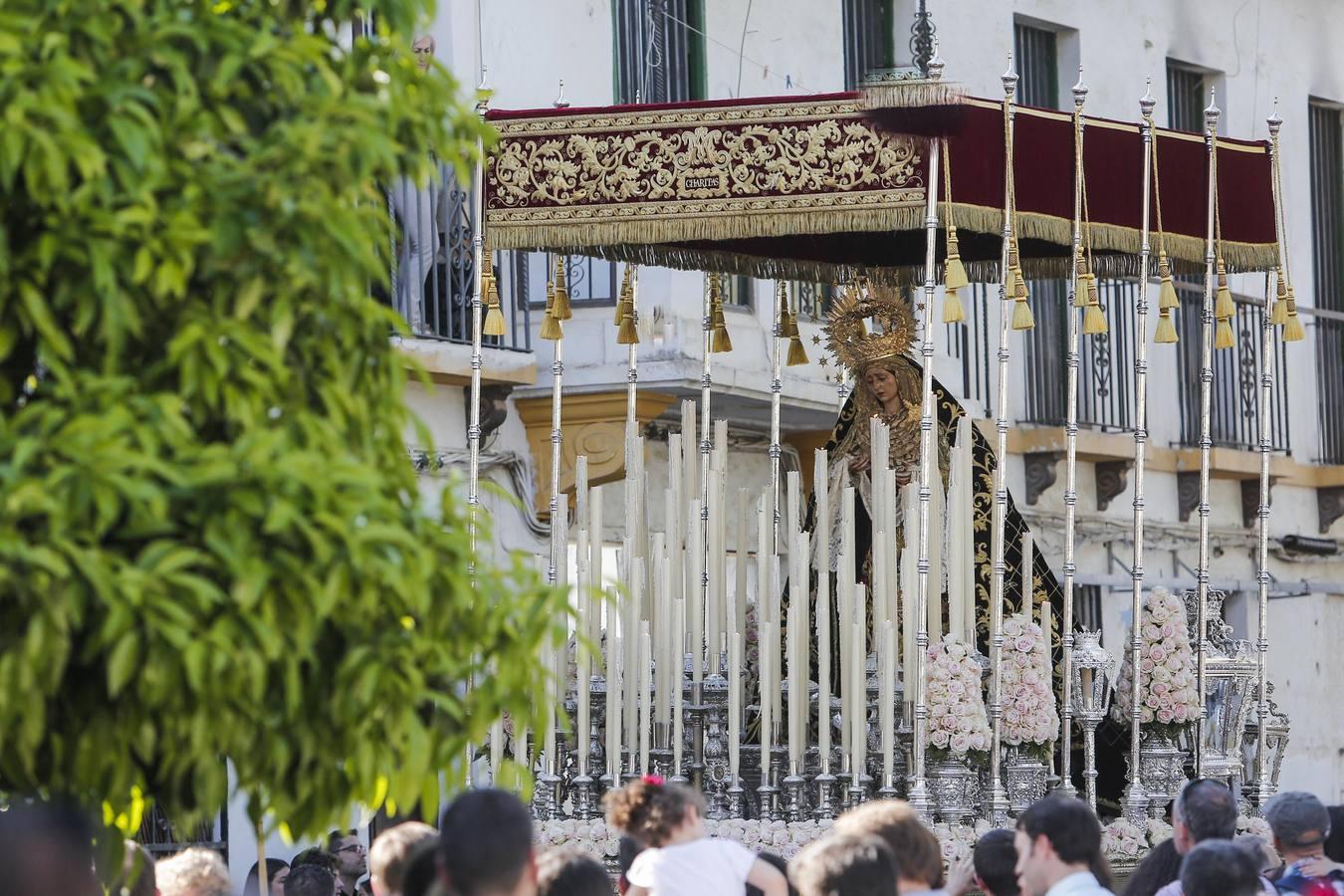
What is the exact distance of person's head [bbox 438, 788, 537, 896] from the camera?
12.3 feet

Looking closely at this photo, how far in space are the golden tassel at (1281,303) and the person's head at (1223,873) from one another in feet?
15.4

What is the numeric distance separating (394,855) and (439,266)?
685 centimetres

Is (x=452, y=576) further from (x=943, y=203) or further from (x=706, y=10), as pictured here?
(x=706, y=10)

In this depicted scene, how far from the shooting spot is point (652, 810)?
534cm

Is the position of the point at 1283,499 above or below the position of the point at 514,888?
above

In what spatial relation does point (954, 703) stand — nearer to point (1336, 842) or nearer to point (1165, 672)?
point (1165, 672)

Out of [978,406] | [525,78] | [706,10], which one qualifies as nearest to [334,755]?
[525,78]

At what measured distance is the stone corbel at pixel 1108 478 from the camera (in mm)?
14641

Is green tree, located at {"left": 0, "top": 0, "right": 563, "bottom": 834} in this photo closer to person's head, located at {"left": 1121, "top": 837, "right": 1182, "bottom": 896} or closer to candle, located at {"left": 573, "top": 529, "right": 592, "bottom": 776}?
person's head, located at {"left": 1121, "top": 837, "right": 1182, "bottom": 896}

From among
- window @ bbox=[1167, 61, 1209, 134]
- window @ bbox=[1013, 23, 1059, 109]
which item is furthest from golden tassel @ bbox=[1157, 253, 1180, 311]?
window @ bbox=[1167, 61, 1209, 134]

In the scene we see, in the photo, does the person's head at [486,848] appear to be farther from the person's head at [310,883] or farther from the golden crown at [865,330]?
the golden crown at [865,330]

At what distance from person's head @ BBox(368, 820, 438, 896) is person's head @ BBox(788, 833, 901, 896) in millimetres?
796

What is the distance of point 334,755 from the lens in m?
3.40

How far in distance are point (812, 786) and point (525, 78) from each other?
466 cm
